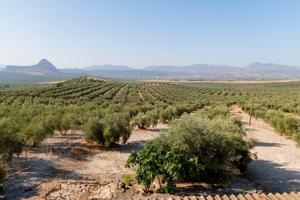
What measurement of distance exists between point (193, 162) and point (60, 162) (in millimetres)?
8731

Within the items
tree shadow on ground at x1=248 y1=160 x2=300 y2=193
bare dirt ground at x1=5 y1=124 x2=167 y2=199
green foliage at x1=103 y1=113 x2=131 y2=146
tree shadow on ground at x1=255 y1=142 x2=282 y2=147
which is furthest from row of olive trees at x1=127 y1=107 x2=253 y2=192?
tree shadow on ground at x1=255 y1=142 x2=282 y2=147

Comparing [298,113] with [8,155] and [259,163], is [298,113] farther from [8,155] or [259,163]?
[8,155]

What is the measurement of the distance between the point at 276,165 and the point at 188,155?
848 centimetres

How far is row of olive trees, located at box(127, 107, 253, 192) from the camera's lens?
13914 millimetres

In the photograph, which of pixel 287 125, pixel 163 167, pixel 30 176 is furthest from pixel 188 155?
pixel 287 125

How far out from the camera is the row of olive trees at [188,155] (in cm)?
1391

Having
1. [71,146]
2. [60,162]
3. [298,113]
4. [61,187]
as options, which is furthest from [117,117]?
[298,113]

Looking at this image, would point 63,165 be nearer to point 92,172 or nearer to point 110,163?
point 92,172

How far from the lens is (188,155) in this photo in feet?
50.3

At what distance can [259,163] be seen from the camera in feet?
70.2

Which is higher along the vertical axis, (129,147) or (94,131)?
(94,131)

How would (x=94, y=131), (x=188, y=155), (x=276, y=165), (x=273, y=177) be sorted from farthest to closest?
1. (x=94, y=131)
2. (x=276, y=165)
3. (x=273, y=177)
4. (x=188, y=155)

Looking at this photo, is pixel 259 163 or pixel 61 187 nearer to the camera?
pixel 61 187

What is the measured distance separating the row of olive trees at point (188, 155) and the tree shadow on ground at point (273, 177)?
5.60ft
